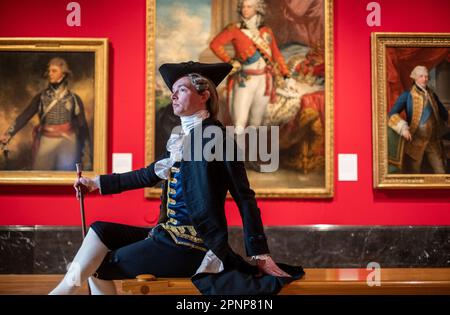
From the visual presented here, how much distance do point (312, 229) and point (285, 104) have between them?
1.16 m

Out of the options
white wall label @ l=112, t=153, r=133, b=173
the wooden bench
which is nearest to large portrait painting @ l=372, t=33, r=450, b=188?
the wooden bench

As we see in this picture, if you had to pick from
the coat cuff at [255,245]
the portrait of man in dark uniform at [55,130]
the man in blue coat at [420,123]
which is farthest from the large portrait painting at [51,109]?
the man in blue coat at [420,123]

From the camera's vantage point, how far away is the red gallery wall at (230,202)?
4.78m

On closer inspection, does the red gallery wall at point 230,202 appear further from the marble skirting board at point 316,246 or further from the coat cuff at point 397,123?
the coat cuff at point 397,123

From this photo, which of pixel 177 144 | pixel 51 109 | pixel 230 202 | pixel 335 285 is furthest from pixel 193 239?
pixel 51 109

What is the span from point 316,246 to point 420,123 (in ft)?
4.87

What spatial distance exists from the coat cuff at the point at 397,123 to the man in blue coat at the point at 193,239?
223 cm

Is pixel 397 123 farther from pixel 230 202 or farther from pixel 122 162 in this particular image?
pixel 122 162

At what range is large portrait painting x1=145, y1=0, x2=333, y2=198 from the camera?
15.7 feet

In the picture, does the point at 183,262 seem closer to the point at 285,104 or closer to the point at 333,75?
the point at 285,104

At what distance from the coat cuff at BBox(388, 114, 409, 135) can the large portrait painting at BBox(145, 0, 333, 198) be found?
0.56m

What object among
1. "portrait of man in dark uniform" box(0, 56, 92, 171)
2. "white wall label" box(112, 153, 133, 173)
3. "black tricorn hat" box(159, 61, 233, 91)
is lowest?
"white wall label" box(112, 153, 133, 173)

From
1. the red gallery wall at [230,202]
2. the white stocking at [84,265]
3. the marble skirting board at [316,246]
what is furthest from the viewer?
the red gallery wall at [230,202]

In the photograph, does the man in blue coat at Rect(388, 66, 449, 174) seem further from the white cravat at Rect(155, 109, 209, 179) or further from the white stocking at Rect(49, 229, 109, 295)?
the white stocking at Rect(49, 229, 109, 295)
